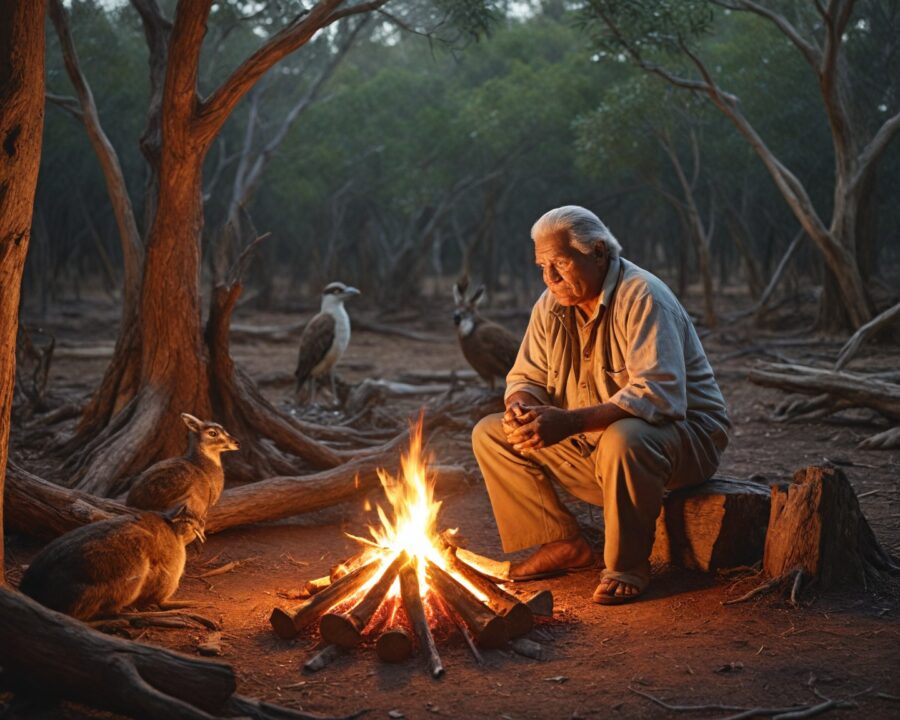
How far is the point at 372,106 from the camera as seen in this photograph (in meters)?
27.2

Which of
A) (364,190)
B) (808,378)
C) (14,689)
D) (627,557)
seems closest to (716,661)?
(627,557)

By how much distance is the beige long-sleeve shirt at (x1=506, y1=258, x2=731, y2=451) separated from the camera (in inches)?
177

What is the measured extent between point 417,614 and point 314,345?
25.1 ft

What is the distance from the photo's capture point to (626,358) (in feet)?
15.2

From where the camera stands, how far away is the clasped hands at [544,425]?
4573mm

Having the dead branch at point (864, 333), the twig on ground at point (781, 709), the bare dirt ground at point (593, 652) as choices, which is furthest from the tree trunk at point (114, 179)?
the dead branch at point (864, 333)

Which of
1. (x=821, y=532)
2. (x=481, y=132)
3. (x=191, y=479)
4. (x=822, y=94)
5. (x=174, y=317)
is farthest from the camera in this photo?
(x=481, y=132)

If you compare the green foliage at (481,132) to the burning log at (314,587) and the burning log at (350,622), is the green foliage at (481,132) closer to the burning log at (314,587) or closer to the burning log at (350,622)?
the burning log at (314,587)

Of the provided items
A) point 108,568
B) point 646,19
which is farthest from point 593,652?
point 646,19

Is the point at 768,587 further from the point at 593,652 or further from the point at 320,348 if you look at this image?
the point at 320,348

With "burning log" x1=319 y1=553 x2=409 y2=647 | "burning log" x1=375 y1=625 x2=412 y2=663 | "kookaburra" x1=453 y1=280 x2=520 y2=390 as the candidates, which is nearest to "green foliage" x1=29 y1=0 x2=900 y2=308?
"kookaburra" x1=453 y1=280 x2=520 y2=390

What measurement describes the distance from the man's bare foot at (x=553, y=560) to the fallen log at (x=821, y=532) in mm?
1002

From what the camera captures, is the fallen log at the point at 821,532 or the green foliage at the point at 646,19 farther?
the green foliage at the point at 646,19

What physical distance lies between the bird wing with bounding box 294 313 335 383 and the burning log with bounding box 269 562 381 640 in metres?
7.17
